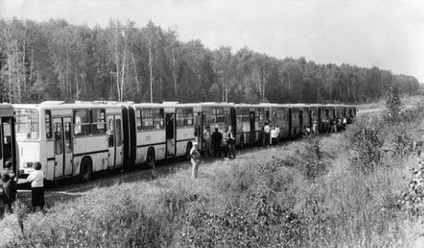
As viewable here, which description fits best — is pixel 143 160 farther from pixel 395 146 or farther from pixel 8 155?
pixel 395 146

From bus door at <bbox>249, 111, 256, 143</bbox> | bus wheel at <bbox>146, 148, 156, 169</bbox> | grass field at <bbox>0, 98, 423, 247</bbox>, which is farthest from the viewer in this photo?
bus door at <bbox>249, 111, 256, 143</bbox>

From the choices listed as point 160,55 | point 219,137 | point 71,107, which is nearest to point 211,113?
point 219,137

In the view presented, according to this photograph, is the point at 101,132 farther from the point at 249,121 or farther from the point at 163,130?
the point at 249,121

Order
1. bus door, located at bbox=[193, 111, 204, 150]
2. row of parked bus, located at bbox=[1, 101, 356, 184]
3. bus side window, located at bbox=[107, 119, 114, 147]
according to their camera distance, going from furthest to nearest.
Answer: bus door, located at bbox=[193, 111, 204, 150] < bus side window, located at bbox=[107, 119, 114, 147] < row of parked bus, located at bbox=[1, 101, 356, 184]

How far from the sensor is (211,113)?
98.2 feet

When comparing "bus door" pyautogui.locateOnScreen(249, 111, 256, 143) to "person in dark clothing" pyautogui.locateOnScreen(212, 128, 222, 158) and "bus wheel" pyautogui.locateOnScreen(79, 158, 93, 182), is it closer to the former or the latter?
"person in dark clothing" pyautogui.locateOnScreen(212, 128, 222, 158)

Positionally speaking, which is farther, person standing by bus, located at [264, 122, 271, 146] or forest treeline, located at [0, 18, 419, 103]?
forest treeline, located at [0, 18, 419, 103]

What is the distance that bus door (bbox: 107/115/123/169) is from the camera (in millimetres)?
20891

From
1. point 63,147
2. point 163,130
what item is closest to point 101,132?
point 63,147

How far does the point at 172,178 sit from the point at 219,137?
8.17 metres

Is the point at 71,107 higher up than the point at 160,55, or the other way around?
the point at 160,55

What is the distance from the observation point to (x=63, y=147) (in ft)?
59.3

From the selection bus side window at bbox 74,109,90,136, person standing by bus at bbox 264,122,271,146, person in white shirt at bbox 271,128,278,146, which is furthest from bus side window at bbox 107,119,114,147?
person standing by bus at bbox 264,122,271,146

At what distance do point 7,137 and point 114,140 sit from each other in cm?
590
